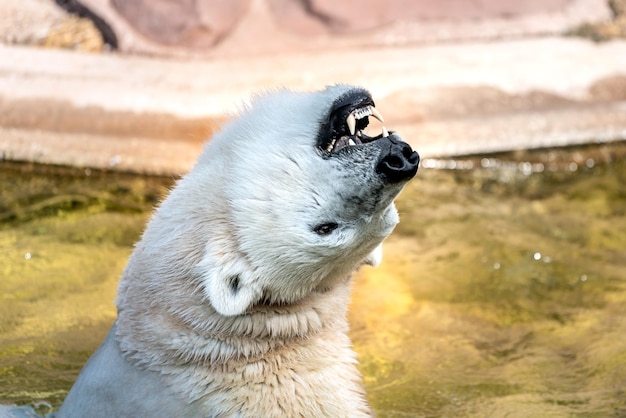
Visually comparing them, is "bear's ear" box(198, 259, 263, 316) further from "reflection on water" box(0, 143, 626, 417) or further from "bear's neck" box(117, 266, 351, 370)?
"reflection on water" box(0, 143, 626, 417)

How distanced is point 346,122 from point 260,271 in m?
0.48

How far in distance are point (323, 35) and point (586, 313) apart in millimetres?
3160

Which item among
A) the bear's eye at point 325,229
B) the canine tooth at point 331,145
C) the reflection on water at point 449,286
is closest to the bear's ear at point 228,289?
the bear's eye at point 325,229

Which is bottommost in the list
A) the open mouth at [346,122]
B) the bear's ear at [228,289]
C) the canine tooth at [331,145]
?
the bear's ear at [228,289]

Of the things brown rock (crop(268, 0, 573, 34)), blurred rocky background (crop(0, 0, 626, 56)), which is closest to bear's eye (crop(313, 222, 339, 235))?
blurred rocky background (crop(0, 0, 626, 56))

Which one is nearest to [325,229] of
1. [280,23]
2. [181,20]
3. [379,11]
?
[181,20]

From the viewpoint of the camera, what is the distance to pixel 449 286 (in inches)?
186

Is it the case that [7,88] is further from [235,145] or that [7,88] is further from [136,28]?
[235,145]

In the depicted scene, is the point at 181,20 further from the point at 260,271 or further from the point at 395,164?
the point at 395,164

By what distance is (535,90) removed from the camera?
6.55 meters

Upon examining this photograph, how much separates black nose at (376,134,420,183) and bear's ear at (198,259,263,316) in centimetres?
52

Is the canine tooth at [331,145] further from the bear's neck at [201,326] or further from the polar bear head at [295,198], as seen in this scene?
the bear's neck at [201,326]

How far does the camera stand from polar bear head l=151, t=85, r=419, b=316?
8.60ft

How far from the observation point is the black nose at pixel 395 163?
2.55 metres
